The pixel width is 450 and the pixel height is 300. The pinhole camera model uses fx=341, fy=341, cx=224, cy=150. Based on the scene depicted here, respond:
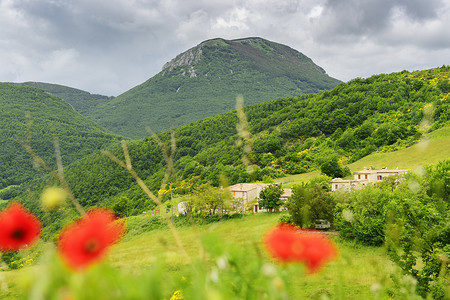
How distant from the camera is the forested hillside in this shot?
7019 centimetres

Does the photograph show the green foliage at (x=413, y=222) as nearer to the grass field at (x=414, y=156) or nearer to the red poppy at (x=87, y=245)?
the red poppy at (x=87, y=245)

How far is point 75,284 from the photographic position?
838 mm

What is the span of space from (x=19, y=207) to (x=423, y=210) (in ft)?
47.1

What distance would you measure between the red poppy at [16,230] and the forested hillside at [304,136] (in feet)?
176

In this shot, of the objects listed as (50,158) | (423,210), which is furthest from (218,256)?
(50,158)

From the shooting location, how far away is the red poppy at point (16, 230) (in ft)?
3.80

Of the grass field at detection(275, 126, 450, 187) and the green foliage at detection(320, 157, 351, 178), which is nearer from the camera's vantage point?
the green foliage at detection(320, 157, 351, 178)

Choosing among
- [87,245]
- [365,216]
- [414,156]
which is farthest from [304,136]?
[87,245]

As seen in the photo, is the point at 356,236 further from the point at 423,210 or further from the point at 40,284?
the point at 40,284

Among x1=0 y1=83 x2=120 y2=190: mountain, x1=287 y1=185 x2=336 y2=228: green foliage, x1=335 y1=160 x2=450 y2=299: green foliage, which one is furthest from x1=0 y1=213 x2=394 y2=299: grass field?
x1=0 y1=83 x2=120 y2=190: mountain

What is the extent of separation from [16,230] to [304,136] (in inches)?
3664

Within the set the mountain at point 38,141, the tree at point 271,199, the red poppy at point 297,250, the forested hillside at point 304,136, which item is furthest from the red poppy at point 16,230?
the mountain at point 38,141

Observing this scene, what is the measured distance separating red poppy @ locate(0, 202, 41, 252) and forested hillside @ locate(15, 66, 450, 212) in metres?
53.5

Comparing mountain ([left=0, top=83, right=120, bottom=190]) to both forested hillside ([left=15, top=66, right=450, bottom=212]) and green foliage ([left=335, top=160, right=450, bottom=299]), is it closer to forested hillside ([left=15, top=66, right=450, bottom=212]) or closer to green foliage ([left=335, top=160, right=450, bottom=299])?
forested hillside ([left=15, top=66, right=450, bottom=212])
